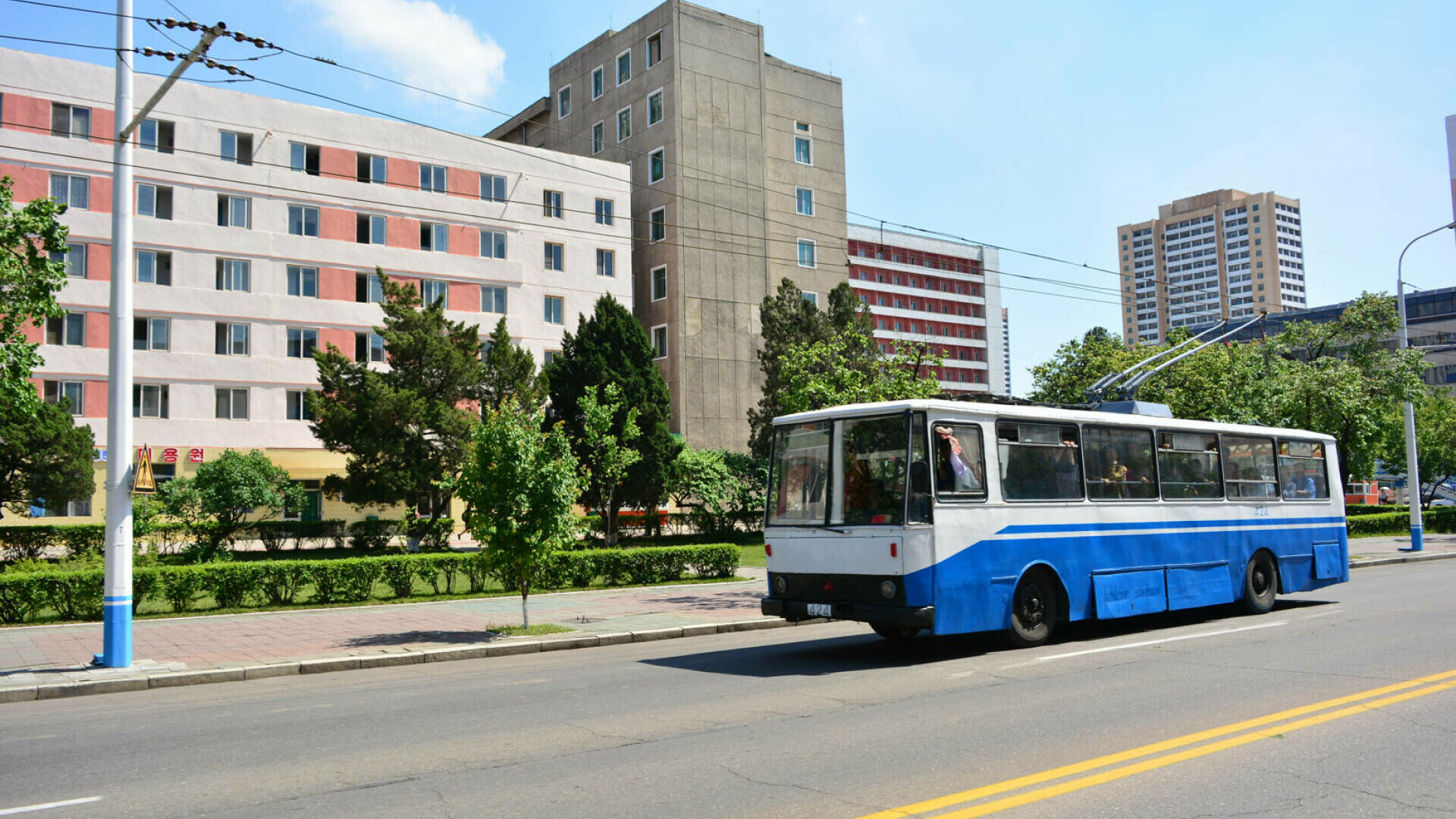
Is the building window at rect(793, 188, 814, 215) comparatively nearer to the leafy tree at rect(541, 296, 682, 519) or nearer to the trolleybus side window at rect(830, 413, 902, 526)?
the leafy tree at rect(541, 296, 682, 519)

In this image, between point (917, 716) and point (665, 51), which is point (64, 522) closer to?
point (665, 51)

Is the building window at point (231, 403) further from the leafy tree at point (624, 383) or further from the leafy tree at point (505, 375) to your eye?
the leafy tree at point (505, 375)

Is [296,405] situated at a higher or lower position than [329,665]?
higher

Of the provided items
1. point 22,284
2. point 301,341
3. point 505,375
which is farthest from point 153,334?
point 22,284

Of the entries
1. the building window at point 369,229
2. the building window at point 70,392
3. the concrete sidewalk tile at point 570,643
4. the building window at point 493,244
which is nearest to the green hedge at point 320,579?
the concrete sidewalk tile at point 570,643

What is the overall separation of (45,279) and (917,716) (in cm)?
1505

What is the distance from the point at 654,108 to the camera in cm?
5284

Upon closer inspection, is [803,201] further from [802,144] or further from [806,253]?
[802,144]

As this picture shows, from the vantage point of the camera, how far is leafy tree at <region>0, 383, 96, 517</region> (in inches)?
1310

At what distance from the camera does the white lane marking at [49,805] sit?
19.7 ft

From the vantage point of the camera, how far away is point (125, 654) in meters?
12.3

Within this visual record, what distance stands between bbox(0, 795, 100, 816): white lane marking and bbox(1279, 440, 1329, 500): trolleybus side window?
671 inches

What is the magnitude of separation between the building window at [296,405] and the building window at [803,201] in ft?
90.6

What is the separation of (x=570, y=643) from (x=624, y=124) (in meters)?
44.5
